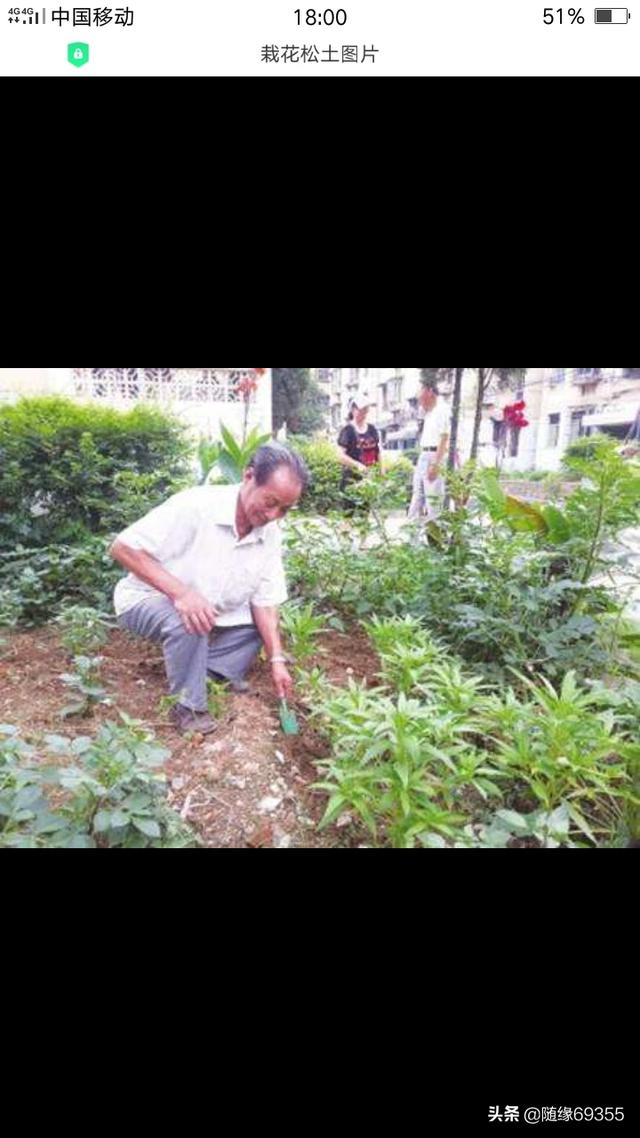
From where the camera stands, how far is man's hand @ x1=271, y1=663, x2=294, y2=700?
1345mm

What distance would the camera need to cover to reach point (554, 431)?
142 cm

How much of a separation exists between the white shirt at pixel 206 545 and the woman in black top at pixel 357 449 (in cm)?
32

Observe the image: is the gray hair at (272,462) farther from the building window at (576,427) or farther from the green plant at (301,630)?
the building window at (576,427)

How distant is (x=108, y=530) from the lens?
157cm

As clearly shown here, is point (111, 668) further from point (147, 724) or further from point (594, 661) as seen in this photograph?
point (594, 661)

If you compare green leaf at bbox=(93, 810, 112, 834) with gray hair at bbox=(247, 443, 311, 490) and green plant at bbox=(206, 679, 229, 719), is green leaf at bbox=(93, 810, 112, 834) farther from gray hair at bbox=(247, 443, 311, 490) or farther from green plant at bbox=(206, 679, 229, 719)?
gray hair at bbox=(247, 443, 311, 490)

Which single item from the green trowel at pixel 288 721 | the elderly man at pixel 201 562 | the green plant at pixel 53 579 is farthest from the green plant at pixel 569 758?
the green plant at pixel 53 579

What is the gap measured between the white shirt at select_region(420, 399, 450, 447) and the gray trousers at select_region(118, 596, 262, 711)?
2.23 feet

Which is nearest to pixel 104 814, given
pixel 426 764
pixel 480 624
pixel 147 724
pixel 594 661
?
pixel 147 724

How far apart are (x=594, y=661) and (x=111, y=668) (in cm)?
117

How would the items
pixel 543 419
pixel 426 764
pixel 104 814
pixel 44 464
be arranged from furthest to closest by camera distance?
pixel 44 464
pixel 543 419
pixel 426 764
pixel 104 814

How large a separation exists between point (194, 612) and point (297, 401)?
0.52 m
